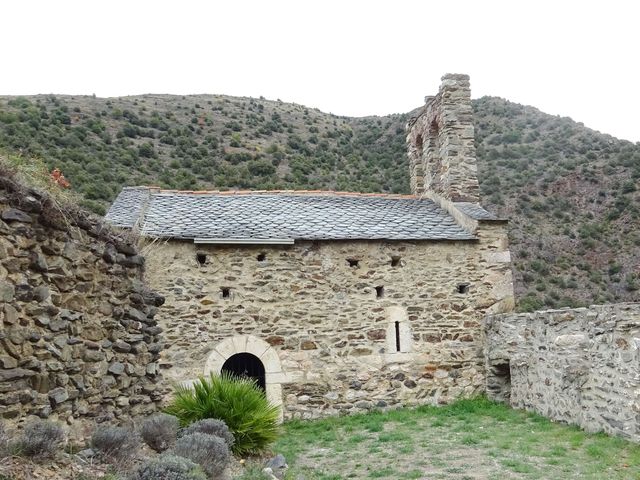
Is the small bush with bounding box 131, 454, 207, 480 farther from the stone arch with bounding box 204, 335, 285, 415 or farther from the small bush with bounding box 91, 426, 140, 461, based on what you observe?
the stone arch with bounding box 204, 335, 285, 415

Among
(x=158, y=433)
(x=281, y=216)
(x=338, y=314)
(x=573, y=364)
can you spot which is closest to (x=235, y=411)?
(x=158, y=433)

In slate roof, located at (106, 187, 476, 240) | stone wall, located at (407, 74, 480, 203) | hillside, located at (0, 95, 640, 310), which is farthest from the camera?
hillside, located at (0, 95, 640, 310)

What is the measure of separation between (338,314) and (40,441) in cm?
710

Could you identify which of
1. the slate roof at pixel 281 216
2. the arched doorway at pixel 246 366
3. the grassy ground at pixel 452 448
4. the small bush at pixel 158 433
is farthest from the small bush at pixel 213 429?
the slate roof at pixel 281 216

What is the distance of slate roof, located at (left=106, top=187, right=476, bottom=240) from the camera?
10.1m

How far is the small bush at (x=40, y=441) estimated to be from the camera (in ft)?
10.3

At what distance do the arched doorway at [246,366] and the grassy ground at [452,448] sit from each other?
36.7 inches

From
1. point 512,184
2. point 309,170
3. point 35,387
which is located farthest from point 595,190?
point 35,387

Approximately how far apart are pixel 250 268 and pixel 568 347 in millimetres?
4964

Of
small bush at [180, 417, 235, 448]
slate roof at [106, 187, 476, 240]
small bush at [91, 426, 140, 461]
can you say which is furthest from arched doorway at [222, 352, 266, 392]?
small bush at [91, 426, 140, 461]

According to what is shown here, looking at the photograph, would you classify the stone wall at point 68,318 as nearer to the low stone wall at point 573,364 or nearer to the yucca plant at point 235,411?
the yucca plant at point 235,411

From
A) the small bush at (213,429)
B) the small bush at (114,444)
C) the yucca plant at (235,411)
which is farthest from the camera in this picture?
the yucca plant at (235,411)

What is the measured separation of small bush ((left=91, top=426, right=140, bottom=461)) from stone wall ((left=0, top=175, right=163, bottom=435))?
0.97ft

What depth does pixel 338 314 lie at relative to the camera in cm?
1005
